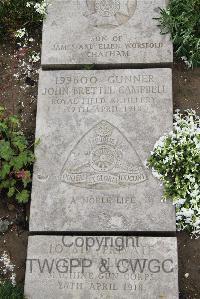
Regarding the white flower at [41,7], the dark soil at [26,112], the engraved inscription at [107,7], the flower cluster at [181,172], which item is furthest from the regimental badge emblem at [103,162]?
the white flower at [41,7]

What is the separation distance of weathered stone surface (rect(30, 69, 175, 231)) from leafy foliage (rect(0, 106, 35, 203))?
0.13 metres

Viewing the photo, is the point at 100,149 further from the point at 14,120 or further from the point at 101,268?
the point at 101,268

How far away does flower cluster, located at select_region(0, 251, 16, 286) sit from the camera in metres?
4.93

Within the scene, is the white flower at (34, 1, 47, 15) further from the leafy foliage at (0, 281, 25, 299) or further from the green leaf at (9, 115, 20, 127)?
the leafy foliage at (0, 281, 25, 299)

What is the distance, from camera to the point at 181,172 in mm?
4902

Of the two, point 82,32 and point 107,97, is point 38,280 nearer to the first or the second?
point 107,97

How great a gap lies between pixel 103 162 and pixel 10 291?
1461 millimetres

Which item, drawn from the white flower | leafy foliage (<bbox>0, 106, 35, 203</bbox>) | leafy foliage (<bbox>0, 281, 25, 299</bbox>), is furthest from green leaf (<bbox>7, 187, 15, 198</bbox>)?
the white flower

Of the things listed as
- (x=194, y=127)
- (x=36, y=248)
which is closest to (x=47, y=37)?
(x=194, y=127)

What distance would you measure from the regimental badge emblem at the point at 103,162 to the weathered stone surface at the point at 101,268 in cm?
54

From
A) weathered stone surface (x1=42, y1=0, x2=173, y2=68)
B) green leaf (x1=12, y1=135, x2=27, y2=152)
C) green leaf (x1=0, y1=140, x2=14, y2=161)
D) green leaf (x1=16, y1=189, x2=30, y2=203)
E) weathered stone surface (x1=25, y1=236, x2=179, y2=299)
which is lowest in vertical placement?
weathered stone surface (x1=25, y1=236, x2=179, y2=299)

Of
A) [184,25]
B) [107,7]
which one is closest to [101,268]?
[184,25]

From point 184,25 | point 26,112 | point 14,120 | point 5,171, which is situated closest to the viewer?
point 5,171

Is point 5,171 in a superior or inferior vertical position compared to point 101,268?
superior
